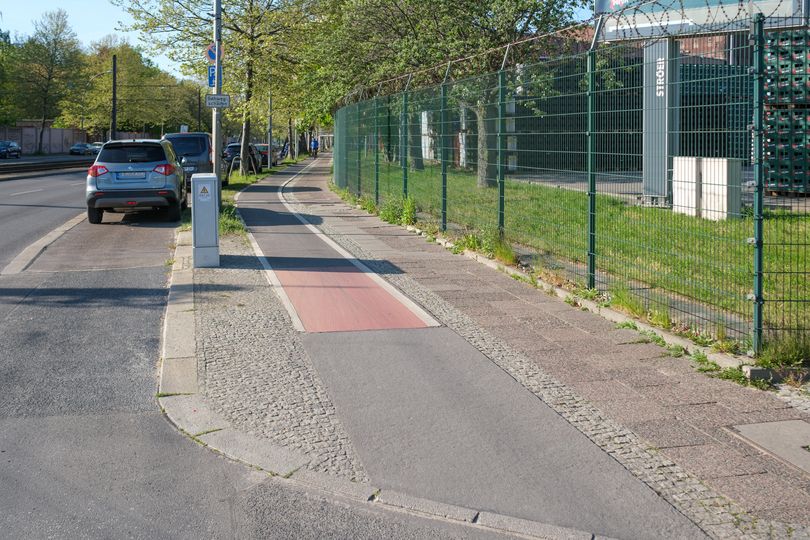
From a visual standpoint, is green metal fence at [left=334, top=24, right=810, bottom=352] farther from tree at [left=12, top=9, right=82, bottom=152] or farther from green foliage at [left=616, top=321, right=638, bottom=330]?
tree at [left=12, top=9, right=82, bottom=152]

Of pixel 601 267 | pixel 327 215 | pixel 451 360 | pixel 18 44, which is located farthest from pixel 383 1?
pixel 18 44

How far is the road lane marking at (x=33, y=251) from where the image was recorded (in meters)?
12.2

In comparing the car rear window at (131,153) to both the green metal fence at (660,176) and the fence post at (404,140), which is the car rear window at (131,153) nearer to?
the fence post at (404,140)

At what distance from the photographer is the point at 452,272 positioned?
37.8 feet

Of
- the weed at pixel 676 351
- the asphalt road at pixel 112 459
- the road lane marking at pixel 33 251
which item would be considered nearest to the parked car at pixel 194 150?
the road lane marking at pixel 33 251

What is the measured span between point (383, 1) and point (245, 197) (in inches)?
274

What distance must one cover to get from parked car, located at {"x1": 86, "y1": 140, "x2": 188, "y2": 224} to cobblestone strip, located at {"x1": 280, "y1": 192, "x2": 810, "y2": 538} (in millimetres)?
10745

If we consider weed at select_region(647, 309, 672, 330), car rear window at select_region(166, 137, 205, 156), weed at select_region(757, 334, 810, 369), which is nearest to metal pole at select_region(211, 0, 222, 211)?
car rear window at select_region(166, 137, 205, 156)

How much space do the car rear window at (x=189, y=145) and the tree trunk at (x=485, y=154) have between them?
16912 millimetres

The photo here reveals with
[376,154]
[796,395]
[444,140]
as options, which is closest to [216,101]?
[376,154]

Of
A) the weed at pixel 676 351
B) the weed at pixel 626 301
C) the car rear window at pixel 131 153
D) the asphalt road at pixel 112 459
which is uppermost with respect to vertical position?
the car rear window at pixel 131 153

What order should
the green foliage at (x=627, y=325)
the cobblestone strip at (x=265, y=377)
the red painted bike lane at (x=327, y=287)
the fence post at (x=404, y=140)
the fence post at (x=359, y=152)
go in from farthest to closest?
the fence post at (x=359, y=152) → the fence post at (x=404, y=140) → the red painted bike lane at (x=327, y=287) → the green foliage at (x=627, y=325) → the cobblestone strip at (x=265, y=377)

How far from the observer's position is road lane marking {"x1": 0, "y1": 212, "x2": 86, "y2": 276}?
12.2 metres

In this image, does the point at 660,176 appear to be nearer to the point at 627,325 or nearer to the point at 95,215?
the point at 627,325
